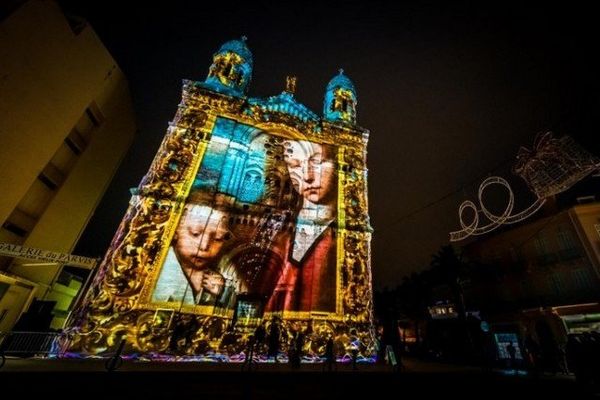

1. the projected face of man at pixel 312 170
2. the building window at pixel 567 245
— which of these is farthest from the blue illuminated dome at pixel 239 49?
the building window at pixel 567 245

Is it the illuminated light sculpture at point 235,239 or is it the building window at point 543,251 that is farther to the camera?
the building window at point 543,251

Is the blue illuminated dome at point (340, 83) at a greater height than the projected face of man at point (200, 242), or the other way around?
the blue illuminated dome at point (340, 83)

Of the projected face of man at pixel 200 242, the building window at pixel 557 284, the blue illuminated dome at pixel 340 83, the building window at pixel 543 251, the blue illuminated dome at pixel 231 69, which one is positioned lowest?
the projected face of man at pixel 200 242

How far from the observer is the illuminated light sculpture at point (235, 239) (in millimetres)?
11352

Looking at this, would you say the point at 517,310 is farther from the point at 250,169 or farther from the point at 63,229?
the point at 63,229

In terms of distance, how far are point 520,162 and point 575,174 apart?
1.83m

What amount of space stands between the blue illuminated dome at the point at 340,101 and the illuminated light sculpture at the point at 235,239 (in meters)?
1.89

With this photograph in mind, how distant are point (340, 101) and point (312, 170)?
7.83m

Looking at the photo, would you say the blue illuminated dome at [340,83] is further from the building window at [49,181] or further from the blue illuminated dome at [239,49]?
the building window at [49,181]

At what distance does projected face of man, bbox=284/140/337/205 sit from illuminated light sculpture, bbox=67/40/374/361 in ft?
0.25

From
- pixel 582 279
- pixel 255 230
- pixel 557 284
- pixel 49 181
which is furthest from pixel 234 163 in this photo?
pixel 557 284

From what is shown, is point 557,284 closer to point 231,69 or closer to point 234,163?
point 234,163

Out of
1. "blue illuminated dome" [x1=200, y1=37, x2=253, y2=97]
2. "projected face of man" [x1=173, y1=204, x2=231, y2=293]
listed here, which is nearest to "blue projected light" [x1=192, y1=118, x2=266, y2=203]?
"projected face of man" [x1=173, y1=204, x2=231, y2=293]

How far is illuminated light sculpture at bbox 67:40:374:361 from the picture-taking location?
11352mm
